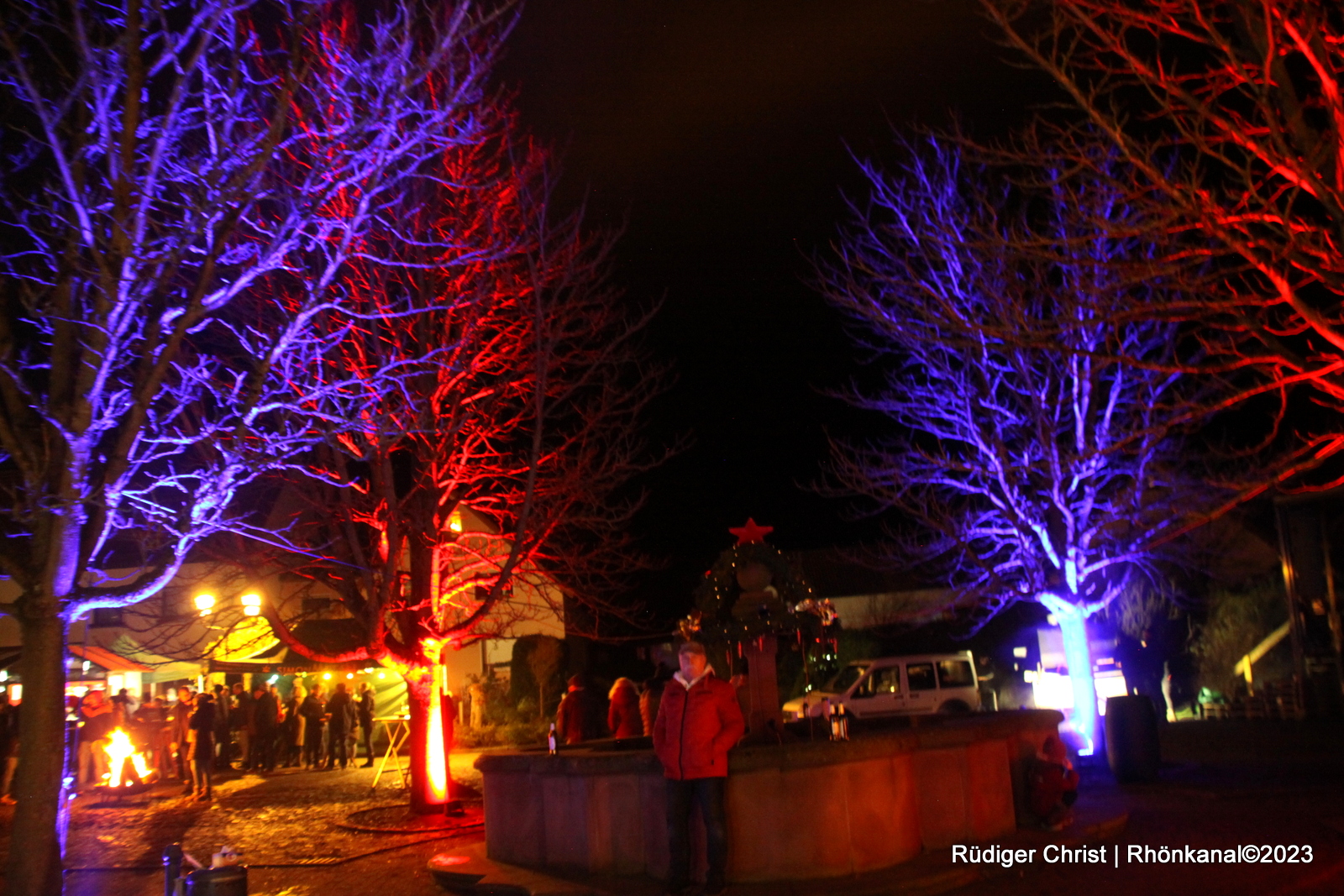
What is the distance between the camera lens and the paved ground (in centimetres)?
853

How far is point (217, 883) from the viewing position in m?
6.74

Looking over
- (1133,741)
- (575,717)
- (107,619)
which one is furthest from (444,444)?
(107,619)

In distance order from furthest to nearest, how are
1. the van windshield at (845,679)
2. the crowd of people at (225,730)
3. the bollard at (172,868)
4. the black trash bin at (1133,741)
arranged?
the van windshield at (845,679)
the crowd of people at (225,730)
the black trash bin at (1133,741)
the bollard at (172,868)

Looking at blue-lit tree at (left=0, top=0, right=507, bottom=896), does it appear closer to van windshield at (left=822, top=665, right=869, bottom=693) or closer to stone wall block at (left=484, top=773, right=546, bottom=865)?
stone wall block at (left=484, top=773, right=546, bottom=865)

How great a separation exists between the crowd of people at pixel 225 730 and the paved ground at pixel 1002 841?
1.30m

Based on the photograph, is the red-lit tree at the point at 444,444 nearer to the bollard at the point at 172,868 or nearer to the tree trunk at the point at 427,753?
the tree trunk at the point at 427,753

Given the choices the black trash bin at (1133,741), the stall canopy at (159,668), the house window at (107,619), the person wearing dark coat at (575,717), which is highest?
the house window at (107,619)

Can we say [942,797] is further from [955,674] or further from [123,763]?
[123,763]

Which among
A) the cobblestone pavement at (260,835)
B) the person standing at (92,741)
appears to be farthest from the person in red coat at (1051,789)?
the person standing at (92,741)

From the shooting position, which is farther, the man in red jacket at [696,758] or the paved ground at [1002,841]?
the paved ground at [1002,841]

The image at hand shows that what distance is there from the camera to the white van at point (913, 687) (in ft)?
81.0

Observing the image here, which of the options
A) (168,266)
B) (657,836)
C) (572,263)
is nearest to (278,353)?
(168,266)

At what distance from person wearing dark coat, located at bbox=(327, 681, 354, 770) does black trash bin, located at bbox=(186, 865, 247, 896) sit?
1846 cm

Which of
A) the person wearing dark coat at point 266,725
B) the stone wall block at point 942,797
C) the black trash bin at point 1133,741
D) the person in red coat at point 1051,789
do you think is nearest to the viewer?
the stone wall block at point 942,797
